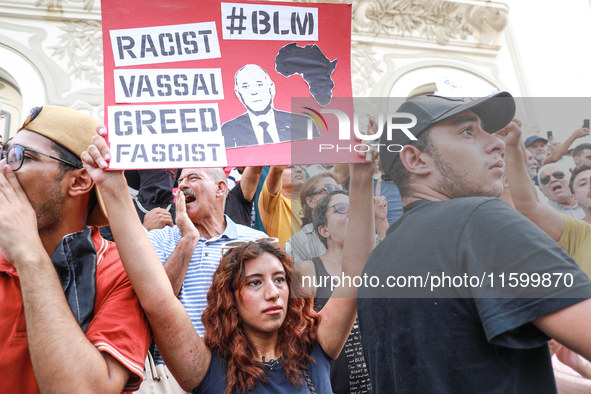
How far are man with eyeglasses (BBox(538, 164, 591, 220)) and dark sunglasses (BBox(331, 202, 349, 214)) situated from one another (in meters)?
0.63

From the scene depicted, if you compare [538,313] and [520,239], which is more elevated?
[520,239]

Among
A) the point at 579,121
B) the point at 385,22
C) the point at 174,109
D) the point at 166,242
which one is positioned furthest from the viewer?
the point at 385,22

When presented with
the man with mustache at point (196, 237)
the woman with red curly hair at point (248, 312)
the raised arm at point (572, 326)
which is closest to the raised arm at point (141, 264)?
the woman with red curly hair at point (248, 312)

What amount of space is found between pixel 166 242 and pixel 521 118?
5.52 ft

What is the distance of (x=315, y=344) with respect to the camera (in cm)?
181

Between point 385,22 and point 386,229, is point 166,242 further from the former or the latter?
point 385,22

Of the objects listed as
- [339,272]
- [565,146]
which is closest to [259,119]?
[339,272]

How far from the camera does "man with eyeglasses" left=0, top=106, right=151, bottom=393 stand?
1229mm

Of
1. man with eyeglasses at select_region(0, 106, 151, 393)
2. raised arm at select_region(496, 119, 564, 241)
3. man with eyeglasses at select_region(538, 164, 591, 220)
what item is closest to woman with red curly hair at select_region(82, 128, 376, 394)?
man with eyeglasses at select_region(0, 106, 151, 393)

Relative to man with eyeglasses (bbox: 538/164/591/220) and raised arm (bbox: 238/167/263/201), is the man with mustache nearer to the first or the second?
raised arm (bbox: 238/167/263/201)

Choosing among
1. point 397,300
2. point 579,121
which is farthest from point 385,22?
point 397,300

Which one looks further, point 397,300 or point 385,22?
point 385,22

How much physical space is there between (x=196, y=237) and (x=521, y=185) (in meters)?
1.43

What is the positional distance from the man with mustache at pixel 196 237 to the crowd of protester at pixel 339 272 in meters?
0.29
